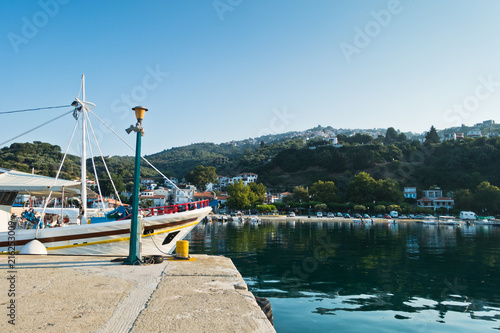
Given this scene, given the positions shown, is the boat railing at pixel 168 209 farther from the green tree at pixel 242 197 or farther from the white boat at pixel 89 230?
the green tree at pixel 242 197

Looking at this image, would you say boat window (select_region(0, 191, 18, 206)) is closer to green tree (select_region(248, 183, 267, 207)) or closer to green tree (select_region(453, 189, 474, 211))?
green tree (select_region(248, 183, 267, 207))

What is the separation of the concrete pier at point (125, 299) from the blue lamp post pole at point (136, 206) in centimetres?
44

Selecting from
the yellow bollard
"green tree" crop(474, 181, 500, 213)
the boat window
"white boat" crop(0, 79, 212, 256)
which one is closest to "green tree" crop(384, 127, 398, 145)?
"green tree" crop(474, 181, 500, 213)

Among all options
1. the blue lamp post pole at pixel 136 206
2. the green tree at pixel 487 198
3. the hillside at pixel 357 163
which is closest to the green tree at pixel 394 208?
the green tree at pixel 487 198

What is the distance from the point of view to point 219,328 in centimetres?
452

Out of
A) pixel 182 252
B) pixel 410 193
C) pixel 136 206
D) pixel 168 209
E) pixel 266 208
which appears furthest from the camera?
pixel 410 193

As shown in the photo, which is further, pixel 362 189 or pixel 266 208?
pixel 362 189

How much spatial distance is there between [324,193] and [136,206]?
96351 mm

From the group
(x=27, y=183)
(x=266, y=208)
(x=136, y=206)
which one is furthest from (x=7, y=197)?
(x=266, y=208)

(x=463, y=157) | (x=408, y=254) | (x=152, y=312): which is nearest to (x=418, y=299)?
(x=152, y=312)

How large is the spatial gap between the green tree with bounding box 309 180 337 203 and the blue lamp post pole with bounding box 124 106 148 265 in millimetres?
95728

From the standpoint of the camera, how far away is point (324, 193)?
10150cm

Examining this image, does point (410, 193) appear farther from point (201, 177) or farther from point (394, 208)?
point (201, 177)

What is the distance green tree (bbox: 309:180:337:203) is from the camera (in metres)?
101
